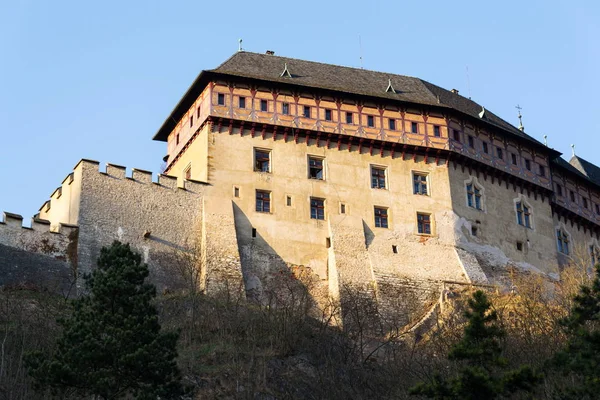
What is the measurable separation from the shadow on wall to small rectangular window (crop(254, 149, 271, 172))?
241 centimetres

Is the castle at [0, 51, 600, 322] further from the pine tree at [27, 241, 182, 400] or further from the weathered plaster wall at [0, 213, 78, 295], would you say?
the pine tree at [27, 241, 182, 400]

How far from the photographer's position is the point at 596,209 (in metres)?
58.2

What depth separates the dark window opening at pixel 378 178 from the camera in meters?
48.2

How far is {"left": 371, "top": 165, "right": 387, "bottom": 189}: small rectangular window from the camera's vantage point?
4816 cm

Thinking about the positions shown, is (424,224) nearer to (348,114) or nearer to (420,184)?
(420,184)

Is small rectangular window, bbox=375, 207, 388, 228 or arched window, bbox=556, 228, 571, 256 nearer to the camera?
small rectangular window, bbox=375, 207, 388, 228

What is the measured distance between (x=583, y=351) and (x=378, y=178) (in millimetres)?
23221

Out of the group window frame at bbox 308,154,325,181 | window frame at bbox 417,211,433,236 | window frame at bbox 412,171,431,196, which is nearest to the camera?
window frame at bbox 308,154,325,181

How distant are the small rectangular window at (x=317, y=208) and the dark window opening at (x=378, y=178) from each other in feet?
8.97

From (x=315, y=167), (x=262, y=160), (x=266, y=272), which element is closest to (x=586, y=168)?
(x=315, y=167)

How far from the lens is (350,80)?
5162cm

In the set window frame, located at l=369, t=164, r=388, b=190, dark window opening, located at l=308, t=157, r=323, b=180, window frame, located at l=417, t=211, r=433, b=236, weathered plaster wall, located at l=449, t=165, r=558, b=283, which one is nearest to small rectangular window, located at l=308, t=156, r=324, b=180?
dark window opening, located at l=308, t=157, r=323, b=180

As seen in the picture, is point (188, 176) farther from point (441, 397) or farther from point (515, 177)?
point (441, 397)

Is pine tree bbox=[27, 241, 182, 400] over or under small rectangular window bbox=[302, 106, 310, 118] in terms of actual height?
under
